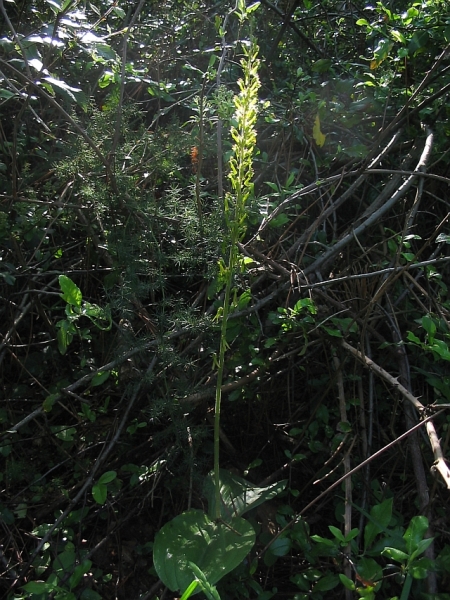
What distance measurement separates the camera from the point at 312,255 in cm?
238

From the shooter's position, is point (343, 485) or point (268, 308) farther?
point (268, 308)

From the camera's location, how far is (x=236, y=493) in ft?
6.51

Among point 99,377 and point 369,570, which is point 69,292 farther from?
point 369,570

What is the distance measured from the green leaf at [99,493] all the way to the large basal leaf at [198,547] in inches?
8.7

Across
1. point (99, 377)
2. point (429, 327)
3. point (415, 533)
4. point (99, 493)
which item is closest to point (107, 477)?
point (99, 493)

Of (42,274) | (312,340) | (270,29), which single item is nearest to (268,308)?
(312,340)

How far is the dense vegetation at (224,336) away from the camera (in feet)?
6.04

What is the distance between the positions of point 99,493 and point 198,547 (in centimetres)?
36

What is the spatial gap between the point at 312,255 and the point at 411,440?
790 millimetres

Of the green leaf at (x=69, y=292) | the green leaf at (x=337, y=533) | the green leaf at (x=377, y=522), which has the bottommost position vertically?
the green leaf at (x=377, y=522)

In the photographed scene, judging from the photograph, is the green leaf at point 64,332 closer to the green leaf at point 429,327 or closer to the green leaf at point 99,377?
the green leaf at point 99,377

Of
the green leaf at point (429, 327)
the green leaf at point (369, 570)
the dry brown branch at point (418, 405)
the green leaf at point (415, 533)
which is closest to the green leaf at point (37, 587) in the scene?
the green leaf at point (369, 570)

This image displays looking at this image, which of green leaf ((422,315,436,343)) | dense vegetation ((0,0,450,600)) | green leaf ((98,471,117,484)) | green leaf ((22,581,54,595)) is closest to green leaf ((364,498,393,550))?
dense vegetation ((0,0,450,600))

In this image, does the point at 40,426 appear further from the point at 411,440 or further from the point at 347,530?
the point at 411,440
